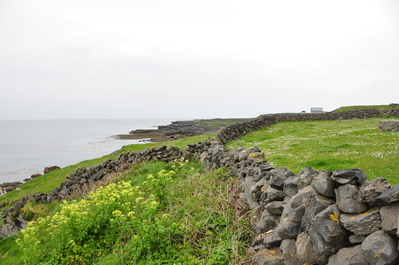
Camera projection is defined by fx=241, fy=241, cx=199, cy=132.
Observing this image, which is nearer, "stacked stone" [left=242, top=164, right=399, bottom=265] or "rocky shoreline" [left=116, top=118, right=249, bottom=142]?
"stacked stone" [left=242, top=164, right=399, bottom=265]

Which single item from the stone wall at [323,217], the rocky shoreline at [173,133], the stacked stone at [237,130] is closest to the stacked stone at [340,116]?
the stacked stone at [237,130]

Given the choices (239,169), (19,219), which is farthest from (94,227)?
(19,219)

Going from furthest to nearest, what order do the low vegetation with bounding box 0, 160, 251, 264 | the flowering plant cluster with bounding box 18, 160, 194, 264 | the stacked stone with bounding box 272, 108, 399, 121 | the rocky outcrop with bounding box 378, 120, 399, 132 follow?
the stacked stone with bounding box 272, 108, 399, 121 < the rocky outcrop with bounding box 378, 120, 399, 132 < the flowering plant cluster with bounding box 18, 160, 194, 264 < the low vegetation with bounding box 0, 160, 251, 264

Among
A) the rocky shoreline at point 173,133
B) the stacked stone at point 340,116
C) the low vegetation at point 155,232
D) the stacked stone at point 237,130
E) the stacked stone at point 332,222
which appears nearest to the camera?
the stacked stone at point 332,222

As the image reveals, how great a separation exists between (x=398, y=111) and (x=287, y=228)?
43.6 meters

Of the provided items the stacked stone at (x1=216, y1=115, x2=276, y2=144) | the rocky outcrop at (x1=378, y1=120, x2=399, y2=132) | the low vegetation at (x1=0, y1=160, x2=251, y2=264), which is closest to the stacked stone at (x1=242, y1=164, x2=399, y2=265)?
the low vegetation at (x1=0, y1=160, x2=251, y2=264)

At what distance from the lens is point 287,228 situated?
480cm

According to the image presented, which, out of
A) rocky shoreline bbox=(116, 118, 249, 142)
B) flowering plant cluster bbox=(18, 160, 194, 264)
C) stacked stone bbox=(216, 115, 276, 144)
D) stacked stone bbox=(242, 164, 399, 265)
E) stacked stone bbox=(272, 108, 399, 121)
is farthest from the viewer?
rocky shoreline bbox=(116, 118, 249, 142)

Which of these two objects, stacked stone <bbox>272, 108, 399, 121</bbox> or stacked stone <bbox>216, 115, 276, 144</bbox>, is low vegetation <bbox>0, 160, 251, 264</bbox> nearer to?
stacked stone <bbox>216, 115, 276, 144</bbox>

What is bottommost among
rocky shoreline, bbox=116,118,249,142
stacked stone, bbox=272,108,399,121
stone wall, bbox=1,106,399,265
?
rocky shoreline, bbox=116,118,249,142

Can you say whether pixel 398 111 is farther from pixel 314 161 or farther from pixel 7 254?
pixel 7 254

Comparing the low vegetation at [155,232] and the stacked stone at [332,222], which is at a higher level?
the stacked stone at [332,222]

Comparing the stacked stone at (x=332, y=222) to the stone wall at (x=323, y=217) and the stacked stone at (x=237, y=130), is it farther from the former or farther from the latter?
the stacked stone at (x=237, y=130)

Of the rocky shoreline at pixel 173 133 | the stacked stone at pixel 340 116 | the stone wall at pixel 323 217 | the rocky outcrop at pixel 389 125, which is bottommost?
the rocky shoreline at pixel 173 133
